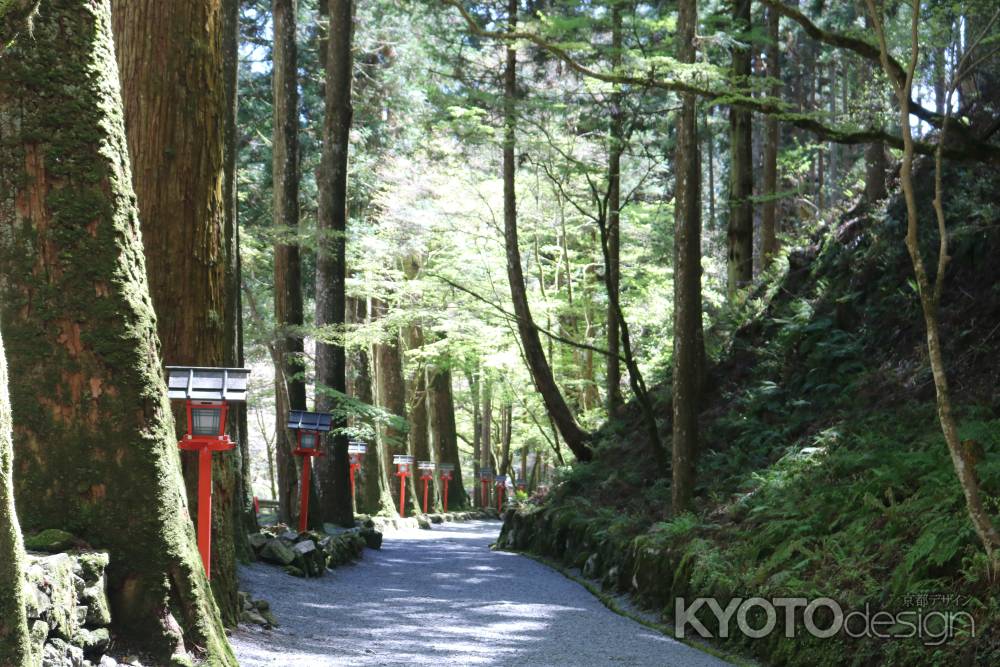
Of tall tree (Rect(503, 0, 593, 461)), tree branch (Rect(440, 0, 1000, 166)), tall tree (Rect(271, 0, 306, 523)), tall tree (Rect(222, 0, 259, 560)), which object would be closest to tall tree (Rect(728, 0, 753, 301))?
tall tree (Rect(503, 0, 593, 461))

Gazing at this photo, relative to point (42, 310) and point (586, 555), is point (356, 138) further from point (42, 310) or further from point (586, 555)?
point (42, 310)

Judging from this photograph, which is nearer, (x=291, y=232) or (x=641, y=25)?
(x=291, y=232)

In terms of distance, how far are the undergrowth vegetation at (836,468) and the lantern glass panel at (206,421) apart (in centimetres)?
405

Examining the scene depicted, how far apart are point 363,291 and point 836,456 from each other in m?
14.7

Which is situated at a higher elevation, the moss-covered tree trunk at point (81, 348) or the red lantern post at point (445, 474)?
the moss-covered tree trunk at point (81, 348)

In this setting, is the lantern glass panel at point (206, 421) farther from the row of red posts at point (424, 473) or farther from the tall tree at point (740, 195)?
the row of red posts at point (424, 473)

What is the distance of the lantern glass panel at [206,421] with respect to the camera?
19.9 feet

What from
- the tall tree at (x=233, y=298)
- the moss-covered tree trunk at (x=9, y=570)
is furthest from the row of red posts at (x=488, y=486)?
the moss-covered tree trunk at (x=9, y=570)

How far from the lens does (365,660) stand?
626 centimetres

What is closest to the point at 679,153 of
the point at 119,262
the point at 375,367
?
the point at 119,262

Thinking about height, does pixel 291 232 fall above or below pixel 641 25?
below

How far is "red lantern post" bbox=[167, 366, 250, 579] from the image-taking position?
5.91m

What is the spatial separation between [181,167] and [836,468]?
582 centimetres

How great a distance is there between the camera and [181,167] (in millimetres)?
6586
